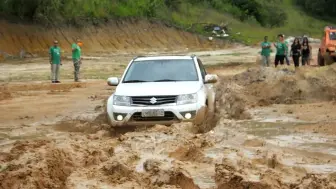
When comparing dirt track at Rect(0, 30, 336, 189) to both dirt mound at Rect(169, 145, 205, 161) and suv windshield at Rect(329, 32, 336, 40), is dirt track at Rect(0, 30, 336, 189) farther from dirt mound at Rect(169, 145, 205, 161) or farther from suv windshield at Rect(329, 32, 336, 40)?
suv windshield at Rect(329, 32, 336, 40)

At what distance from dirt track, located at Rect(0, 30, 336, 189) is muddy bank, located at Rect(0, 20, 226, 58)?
89.7ft

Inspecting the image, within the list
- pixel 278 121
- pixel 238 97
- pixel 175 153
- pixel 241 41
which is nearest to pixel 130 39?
pixel 241 41

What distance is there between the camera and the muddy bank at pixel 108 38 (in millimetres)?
47062

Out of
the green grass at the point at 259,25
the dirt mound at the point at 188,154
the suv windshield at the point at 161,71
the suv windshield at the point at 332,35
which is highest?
the dirt mound at the point at 188,154

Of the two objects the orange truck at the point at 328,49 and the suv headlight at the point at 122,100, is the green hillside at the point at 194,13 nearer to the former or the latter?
the orange truck at the point at 328,49

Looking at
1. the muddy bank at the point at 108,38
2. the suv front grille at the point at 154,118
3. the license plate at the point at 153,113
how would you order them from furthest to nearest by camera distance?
the muddy bank at the point at 108,38, the suv front grille at the point at 154,118, the license plate at the point at 153,113

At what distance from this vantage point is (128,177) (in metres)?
7.98

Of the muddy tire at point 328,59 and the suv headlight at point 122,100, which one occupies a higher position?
the suv headlight at point 122,100

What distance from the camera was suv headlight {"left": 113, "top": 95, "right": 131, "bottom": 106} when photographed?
11906mm

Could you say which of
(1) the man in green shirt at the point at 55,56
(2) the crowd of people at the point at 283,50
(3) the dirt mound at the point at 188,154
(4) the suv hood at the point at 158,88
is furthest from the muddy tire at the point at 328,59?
(3) the dirt mound at the point at 188,154

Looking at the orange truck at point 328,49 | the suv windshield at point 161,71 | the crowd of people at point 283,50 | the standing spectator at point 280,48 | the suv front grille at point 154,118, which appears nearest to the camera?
the suv front grille at point 154,118

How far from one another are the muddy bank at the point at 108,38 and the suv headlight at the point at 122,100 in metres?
32.8

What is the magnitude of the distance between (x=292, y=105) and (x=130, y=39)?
4138 centimetres

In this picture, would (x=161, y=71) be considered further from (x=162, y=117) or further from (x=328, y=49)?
(x=328, y=49)
